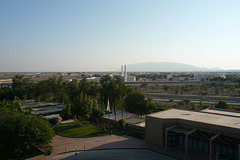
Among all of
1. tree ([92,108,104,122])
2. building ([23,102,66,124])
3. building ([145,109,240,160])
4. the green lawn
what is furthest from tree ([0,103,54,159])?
tree ([92,108,104,122])

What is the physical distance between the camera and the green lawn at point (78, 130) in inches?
1216

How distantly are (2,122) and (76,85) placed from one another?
124 ft

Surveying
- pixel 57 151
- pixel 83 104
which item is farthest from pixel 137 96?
pixel 57 151

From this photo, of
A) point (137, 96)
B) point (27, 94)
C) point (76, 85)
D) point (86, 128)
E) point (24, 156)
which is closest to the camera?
point (24, 156)

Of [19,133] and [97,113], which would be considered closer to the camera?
[19,133]

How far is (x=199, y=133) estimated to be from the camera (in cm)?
2288

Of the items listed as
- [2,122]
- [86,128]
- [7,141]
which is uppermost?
[2,122]

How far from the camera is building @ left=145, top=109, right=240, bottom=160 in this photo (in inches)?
782

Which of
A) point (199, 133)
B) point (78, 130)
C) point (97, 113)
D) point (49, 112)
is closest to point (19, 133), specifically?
Answer: point (78, 130)

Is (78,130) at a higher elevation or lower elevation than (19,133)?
lower

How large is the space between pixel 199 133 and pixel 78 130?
64.8ft

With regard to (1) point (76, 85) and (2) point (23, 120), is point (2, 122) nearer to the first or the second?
(2) point (23, 120)

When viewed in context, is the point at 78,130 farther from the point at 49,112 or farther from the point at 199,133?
the point at 199,133

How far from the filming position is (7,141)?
2022 cm
